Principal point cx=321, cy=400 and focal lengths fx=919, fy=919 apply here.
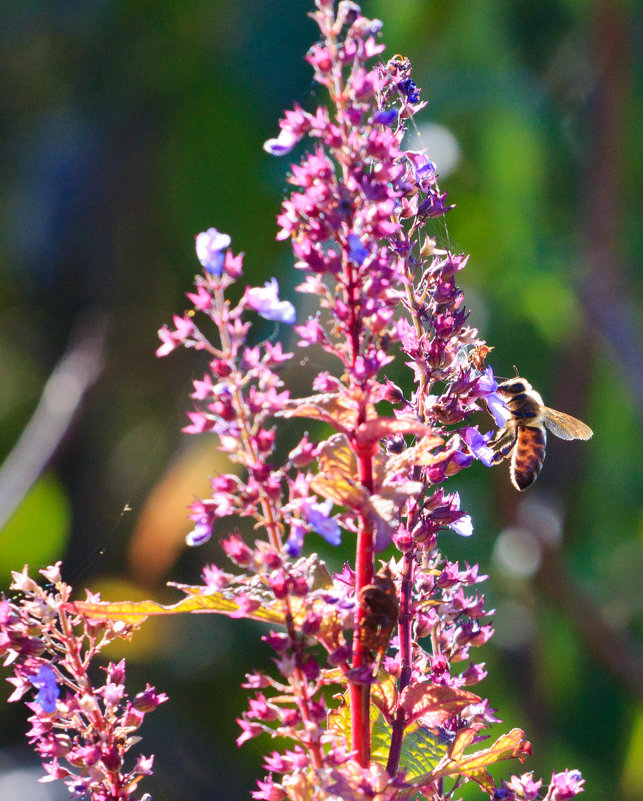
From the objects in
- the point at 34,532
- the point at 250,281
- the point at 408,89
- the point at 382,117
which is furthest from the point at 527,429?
the point at 250,281

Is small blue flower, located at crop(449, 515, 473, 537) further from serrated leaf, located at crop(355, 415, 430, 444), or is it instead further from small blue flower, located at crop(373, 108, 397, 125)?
small blue flower, located at crop(373, 108, 397, 125)

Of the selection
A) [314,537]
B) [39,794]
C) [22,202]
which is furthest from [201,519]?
[22,202]

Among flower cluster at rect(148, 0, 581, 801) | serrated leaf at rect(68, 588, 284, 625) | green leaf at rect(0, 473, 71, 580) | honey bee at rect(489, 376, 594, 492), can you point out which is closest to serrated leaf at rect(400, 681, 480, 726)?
flower cluster at rect(148, 0, 581, 801)

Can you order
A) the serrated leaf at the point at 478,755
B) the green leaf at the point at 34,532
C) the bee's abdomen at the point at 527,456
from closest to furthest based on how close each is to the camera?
the serrated leaf at the point at 478,755 → the bee's abdomen at the point at 527,456 → the green leaf at the point at 34,532

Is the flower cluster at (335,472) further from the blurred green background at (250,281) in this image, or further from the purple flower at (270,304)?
the blurred green background at (250,281)

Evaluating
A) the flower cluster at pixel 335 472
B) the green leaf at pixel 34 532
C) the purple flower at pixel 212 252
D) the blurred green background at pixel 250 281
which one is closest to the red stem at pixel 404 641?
the flower cluster at pixel 335 472

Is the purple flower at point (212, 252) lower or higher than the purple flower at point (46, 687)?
higher

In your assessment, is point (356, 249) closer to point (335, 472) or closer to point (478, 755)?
point (335, 472)

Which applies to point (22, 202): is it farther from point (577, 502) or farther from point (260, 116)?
point (577, 502)
